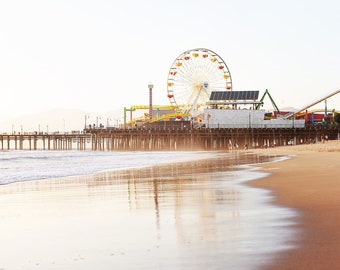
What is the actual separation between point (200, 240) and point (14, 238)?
9.42 ft

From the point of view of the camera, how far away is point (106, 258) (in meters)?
7.16

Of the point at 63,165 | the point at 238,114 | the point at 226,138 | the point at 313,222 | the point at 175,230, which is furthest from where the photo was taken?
the point at 238,114

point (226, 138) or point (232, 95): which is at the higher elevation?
point (232, 95)

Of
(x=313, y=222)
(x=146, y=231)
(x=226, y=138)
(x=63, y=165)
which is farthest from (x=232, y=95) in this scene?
(x=146, y=231)

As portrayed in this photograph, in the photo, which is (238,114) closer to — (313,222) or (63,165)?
(63,165)

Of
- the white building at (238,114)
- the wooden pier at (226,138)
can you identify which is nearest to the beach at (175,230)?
the wooden pier at (226,138)

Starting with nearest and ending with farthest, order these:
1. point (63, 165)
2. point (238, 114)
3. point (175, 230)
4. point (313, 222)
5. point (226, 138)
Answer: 1. point (175, 230)
2. point (313, 222)
3. point (63, 165)
4. point (226, 138)
5. point (238, 114)

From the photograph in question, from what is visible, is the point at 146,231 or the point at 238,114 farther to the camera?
the point at 238,114

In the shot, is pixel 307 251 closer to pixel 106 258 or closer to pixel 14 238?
pixel 106 258

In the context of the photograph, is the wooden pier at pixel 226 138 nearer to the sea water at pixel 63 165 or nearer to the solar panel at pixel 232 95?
the solar panel at pixel 232 95

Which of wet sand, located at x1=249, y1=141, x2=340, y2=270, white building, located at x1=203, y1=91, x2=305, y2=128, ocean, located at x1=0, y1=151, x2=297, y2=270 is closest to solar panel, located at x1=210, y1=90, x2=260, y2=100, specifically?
white building, located at x1=203, y1=91, x2=305, y2=128

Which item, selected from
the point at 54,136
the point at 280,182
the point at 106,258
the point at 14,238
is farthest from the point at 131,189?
the point at 54,136

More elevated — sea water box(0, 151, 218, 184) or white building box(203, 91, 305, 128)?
white building box(203, 91, 305, 128)

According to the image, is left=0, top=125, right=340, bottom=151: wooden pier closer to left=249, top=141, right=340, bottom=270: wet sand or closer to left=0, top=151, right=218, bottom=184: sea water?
left=0, top=151, right=218, bottom=184: sea water
